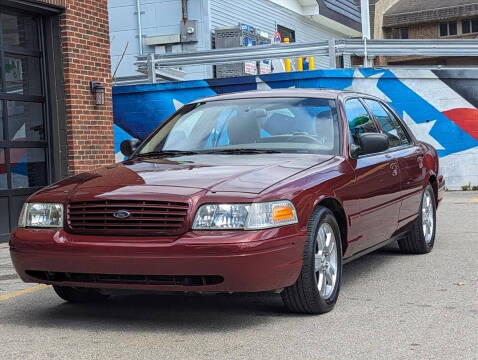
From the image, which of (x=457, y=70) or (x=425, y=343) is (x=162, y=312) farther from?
(x=457, y=70)

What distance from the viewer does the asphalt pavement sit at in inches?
173

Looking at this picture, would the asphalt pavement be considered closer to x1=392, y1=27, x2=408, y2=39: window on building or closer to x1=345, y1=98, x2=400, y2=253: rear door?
x1=345, y1=98, x2=400, y2=253: rear door

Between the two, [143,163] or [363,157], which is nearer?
[143,163]

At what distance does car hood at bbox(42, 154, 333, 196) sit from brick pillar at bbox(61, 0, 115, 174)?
5.05 meters

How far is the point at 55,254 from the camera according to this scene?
491cm

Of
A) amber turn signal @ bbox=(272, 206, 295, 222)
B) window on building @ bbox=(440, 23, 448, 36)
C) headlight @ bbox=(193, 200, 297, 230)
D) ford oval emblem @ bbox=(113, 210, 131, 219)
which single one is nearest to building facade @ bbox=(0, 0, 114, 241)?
ford oval emblem @ bbox=(113, 210, 131, 219)

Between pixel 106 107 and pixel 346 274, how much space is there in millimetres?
5734

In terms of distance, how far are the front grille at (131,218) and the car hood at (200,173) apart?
5.2 inches

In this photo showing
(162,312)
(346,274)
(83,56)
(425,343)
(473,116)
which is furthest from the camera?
(473,116)

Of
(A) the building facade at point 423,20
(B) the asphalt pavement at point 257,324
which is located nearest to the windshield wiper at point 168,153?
(B) the asphalt pavement at point 257,324

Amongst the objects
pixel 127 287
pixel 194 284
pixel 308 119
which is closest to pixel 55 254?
pixel 127 287

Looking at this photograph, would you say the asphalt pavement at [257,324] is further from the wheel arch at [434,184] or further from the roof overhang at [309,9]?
the roof overhang at [309,9]

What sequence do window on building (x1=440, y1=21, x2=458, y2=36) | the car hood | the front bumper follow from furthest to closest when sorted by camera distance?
window on building (x1=440, y1=21, x2=458, y2=36) → the car hood → the front bumper

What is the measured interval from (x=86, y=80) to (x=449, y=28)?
36.5 meters
